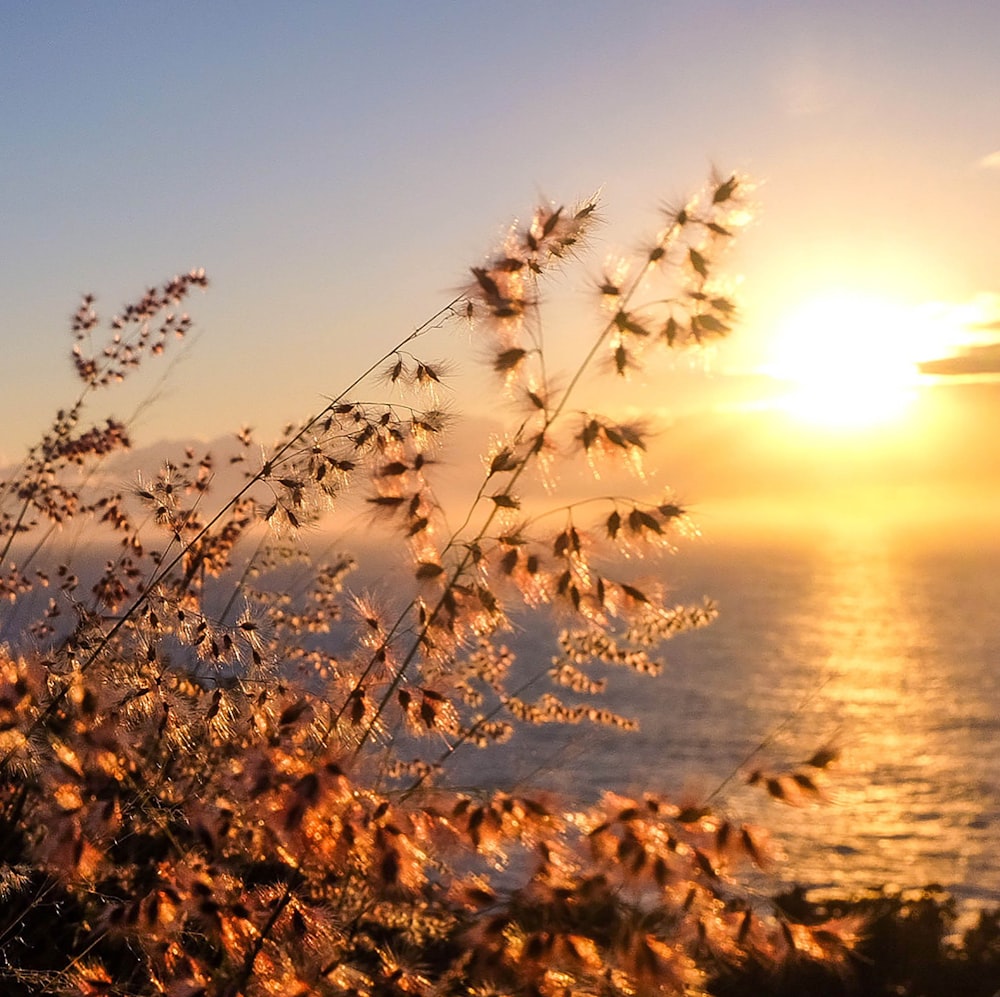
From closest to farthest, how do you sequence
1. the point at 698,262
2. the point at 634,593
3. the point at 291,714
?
the point at 291,714
the point at 634,593
the point at 698,262

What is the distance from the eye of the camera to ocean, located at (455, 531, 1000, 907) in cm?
592

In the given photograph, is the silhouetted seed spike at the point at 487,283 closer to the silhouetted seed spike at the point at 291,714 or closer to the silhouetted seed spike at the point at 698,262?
the silhouetted seed spike at the point at 698,262

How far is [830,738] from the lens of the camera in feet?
9.77

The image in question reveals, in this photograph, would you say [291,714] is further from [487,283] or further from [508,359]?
[487,283]

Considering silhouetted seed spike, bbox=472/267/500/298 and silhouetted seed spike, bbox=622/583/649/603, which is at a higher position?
silhouetted seed spike, bbox=472/267/500/298

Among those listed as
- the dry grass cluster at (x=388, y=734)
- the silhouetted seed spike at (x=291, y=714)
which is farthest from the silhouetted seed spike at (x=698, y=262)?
the silhouetted seed spike at (x=291, y=714)

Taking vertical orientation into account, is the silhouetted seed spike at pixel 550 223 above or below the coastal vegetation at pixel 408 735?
above

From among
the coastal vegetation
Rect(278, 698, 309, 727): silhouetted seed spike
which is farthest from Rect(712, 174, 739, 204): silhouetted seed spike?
Rect(278, 698, 309, 727): silhouetted seed spike

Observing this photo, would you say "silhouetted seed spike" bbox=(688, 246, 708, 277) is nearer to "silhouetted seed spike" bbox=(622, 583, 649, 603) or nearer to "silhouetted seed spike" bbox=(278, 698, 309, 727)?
"silhouetted seed spike" bbox=(622, 583, 649, 603)

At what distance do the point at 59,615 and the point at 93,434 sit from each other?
1001 mm

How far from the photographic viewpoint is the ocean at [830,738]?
5922 millimetres

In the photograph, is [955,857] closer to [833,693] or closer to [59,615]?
[59,615]

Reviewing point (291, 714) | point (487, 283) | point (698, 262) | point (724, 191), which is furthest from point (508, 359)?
point (291, 714)

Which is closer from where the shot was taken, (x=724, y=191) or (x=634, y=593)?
(x=634, y=593)
